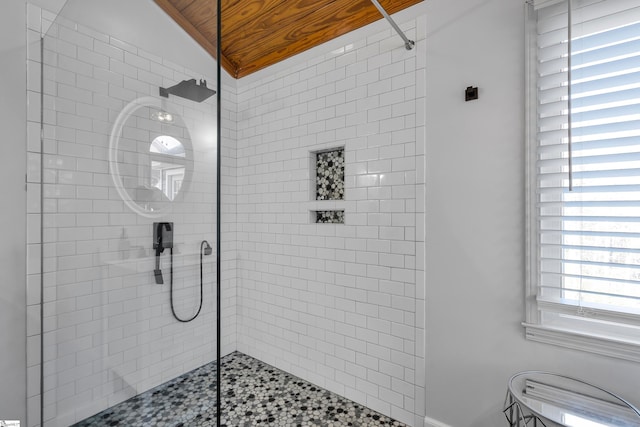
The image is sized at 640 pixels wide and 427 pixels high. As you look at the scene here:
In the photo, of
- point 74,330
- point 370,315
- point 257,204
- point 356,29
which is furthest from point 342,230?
point 74,330

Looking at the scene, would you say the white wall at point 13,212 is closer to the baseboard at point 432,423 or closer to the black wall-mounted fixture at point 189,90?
the black wall-mounted fixture at point 189,90

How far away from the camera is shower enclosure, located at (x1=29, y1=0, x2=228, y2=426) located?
125cm

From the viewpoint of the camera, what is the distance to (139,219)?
4.12 ft

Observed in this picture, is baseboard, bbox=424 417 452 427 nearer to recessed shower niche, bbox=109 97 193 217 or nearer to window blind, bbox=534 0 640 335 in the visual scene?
window blind, bbox=534 0 640 335

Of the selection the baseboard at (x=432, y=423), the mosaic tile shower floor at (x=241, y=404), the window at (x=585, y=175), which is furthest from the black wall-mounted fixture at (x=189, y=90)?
the baseboard at (x=432, y=423)

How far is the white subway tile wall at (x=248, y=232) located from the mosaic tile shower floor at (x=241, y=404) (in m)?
0.06

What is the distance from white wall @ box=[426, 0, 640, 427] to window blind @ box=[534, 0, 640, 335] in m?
0.11

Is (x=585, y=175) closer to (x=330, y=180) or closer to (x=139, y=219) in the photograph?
(x=330, y=180)

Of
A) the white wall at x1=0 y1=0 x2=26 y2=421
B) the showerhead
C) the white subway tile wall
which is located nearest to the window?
the white subway tile wall

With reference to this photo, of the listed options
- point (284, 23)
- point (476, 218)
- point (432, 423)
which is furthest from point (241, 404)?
point (284, 23)

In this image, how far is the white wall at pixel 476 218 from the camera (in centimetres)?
150

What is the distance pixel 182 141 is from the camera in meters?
1.25

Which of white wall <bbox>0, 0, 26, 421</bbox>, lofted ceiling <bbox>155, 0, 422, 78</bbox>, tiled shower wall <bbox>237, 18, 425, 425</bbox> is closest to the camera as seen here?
white wall <bbox>0, 0, 26, 421</bbox>

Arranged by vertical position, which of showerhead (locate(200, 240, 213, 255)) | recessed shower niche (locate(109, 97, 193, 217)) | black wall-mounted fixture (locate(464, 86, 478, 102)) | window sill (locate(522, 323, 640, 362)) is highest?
black wall-mounted fixture (locate(464, 86, 478, 102))
